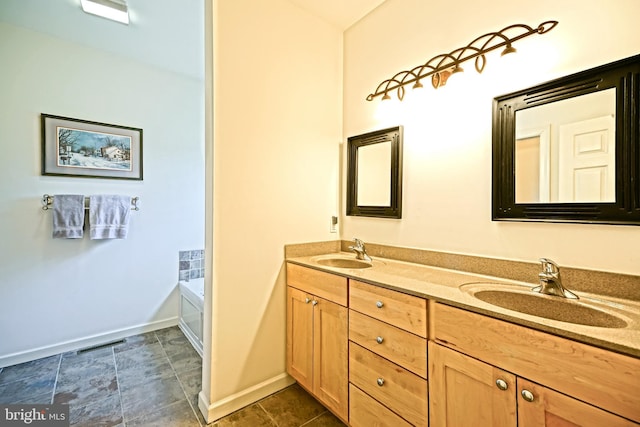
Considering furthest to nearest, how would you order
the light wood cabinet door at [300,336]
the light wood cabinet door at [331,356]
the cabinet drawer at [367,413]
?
1. the light wood cabinet door at [300,336]
2. the light wood cabinet door at [331,356]
3. the cabinet drawer at [367,413]

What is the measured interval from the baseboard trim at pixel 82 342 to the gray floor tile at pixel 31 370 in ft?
0.15

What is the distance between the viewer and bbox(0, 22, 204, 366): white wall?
213 centimetres

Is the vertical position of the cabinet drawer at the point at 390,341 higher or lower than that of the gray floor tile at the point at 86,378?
higher

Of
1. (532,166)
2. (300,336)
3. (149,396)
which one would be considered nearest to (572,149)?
(532,166)

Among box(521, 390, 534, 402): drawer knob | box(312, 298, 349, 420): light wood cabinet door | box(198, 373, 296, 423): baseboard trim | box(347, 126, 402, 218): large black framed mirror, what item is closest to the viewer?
box(521, 390, 534, 402): drawer knob

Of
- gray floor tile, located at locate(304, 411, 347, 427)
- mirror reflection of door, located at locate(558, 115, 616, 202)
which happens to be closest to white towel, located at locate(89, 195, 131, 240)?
gray floor tile, located at locate(304, 411, 347, 427)

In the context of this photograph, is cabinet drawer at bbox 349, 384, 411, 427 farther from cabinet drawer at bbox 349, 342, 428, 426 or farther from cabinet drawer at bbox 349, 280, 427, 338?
cabinet drawer at bbox 349, 280, 427, 338

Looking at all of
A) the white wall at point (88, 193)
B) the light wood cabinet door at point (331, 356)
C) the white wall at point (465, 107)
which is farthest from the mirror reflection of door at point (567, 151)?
the white wall at point (88, 193)

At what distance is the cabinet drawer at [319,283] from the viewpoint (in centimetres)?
147

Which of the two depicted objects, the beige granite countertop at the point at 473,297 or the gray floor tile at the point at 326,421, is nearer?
the beige granite countertop at the point at 473,297

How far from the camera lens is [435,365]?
1.06 m

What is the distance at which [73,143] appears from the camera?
2.35m

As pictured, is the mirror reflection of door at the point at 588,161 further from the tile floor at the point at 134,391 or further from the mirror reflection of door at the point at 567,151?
the tile floor at the point at 134,391

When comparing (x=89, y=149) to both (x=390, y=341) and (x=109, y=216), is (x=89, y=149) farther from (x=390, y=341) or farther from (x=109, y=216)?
(x=390, y=341)
